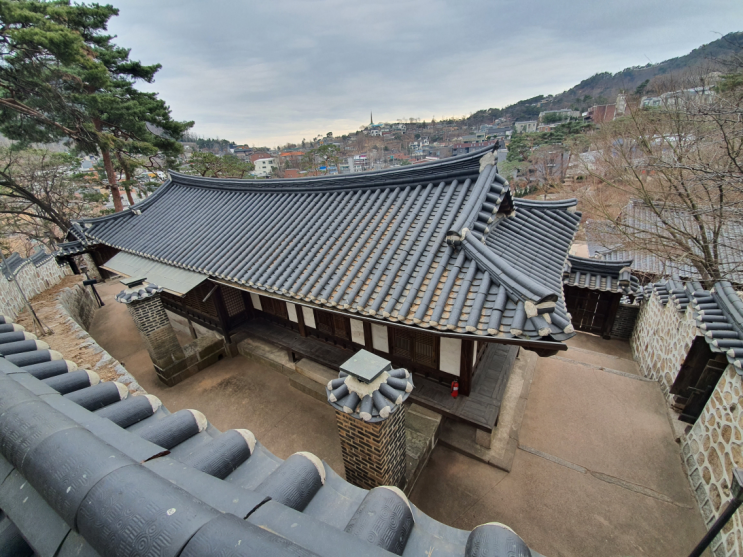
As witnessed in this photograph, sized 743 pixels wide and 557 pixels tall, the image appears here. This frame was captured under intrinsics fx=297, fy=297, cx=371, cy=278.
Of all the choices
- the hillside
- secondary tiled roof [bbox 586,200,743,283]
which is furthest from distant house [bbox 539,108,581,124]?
secondary tiled roof [bbox 586,200,743,283]

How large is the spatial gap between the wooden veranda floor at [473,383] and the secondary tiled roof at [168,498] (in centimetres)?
435

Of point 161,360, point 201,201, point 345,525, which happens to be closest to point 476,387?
point 345,525

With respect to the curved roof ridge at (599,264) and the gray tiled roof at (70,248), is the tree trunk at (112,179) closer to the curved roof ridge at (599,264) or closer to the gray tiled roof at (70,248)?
the gray tiled roof at (70,248)

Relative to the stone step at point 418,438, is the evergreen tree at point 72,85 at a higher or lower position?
higher

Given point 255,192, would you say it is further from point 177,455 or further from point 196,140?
point 196,140

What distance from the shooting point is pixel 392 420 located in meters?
4.54

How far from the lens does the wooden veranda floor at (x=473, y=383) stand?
20.6ft

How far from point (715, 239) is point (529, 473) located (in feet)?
45.9

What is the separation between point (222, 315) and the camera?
33.2ft

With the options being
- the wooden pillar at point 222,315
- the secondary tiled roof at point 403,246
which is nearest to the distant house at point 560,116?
the secondary tiled roof at point 403,246

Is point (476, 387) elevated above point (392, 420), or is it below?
below

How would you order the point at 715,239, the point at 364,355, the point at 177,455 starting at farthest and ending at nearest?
the point at 715,239, the point at 364,355, the point at 177,455

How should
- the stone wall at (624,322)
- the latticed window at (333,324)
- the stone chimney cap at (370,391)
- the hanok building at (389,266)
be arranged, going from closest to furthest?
the stone chimney cap at (370,391) < the hanok building at (389,266) < the latticed window at (333,324) < the stone wall at (624,322)

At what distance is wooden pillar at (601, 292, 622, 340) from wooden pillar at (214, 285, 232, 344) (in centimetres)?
1461
